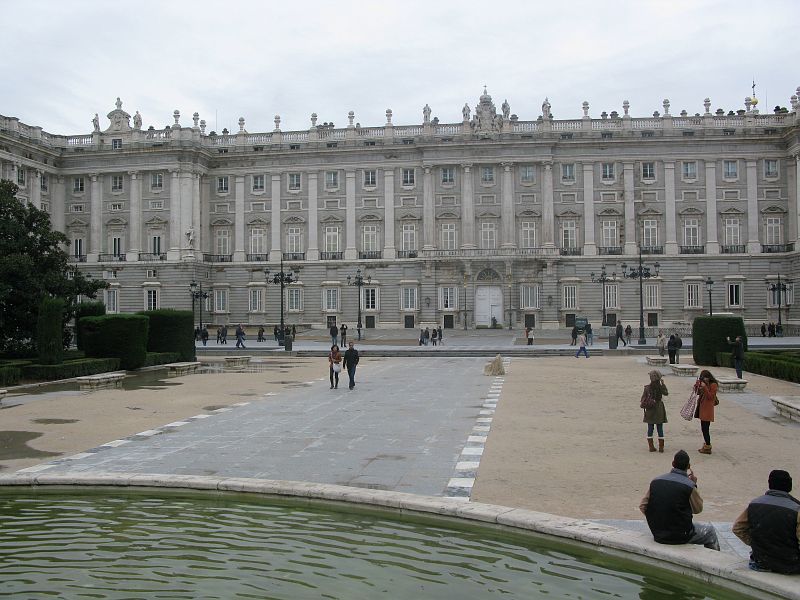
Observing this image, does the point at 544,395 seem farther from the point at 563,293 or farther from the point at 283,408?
the point at 563,293

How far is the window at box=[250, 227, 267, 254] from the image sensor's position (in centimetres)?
7162

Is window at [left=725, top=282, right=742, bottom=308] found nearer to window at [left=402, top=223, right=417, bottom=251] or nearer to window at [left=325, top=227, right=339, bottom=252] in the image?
window at [left=402, top=223, right=417, bottom=251]

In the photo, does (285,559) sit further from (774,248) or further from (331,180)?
(774,248)

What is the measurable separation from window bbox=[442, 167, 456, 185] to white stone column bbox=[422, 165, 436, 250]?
1110 mm

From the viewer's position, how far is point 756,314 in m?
65.0

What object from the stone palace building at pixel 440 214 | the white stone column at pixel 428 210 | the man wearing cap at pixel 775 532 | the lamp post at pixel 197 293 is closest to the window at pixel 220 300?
the stone palace building at pixel 440 214

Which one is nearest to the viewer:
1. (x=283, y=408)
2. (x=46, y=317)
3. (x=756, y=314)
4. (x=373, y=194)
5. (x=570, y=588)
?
(x=570, y=588)

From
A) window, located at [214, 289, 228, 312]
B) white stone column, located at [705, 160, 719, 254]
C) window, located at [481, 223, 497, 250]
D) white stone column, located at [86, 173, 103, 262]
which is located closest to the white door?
window, located at [481, 223, 497, 250]

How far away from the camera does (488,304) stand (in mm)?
67188

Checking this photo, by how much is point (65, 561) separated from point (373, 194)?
6251 cm

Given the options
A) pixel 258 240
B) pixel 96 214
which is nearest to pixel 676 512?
pixel 258 240

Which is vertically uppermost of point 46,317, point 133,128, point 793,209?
point 133,128

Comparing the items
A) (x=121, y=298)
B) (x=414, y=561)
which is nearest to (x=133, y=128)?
(x=121, y=298)

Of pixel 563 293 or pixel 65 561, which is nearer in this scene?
pixel 65 561
